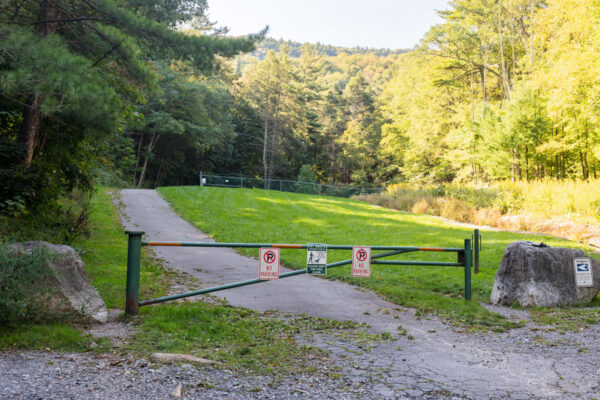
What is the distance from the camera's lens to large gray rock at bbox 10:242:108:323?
5.56 meters

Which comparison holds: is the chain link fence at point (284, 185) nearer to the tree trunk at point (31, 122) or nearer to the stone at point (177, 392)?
the tree trunk at point (31, 122)

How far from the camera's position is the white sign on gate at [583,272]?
7699 millimetres

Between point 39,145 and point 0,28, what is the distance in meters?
3.33

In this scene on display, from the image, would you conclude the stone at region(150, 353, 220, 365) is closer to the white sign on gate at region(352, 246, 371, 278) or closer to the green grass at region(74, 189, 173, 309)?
Answer: the green grass at region(74, 189, 173, 309)

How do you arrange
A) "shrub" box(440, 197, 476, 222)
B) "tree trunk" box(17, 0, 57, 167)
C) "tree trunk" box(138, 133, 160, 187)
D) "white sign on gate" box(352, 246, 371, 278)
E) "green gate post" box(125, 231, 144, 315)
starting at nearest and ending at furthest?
"green gate post" box(125, 231, 144, 315) → "white sign on gate" box(352, 246, 371, 278) → "tree trunk" box(17, 0, 57, 167) → "shrub" box(440, 197, 476, 222) → "tree trunk" box(138, 133, 160, 187)

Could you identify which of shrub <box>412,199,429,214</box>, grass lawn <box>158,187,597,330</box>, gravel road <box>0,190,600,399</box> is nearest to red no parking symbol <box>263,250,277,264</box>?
gravel road <box>0,190,600,399</box>

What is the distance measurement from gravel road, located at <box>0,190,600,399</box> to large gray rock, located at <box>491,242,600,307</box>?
0.59 m

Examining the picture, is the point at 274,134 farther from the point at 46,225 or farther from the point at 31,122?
the point at 31,122

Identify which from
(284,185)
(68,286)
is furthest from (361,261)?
(284,185)

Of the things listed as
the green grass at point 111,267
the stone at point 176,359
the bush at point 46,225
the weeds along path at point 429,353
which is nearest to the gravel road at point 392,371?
the weeds along path at point 429,353

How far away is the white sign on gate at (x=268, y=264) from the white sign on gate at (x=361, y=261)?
1.18m

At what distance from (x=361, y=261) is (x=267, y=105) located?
43.6 metres

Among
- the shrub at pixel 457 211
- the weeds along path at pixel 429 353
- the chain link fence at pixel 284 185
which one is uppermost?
the chain link fence at pixel 284 185

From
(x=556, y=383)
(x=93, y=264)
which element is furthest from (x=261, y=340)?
(x=93, y=264)
